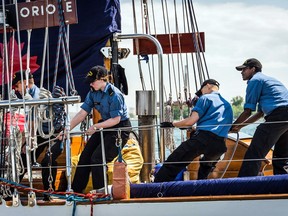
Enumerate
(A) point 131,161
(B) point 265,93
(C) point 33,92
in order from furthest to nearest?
(A) point 131,161, (C) point 33,92, (B) point 265,93

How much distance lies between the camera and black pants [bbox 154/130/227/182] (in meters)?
6.70

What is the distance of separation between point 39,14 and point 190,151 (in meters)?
2.09

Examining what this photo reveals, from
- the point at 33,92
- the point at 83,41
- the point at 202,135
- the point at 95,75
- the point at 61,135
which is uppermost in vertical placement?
the point at 83,41

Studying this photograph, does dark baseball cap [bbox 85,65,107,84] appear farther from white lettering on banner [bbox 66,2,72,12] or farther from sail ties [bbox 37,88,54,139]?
white lettering on banner [bbox 66,2,72,12]

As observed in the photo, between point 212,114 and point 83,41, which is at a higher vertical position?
point 83,41

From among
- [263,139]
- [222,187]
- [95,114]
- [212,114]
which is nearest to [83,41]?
[95,114]

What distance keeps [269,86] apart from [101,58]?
2.12m

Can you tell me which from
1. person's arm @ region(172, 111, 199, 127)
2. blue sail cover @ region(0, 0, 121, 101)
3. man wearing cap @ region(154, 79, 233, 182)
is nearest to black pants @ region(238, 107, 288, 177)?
man wearing cap @ region(154, 79, 233, 182)

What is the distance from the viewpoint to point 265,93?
6.86 m

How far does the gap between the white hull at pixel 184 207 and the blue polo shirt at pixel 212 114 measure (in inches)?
42.9

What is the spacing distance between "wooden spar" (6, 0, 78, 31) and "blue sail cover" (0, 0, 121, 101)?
43.9 inches

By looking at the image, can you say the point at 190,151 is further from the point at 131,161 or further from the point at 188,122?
the point at 131,161

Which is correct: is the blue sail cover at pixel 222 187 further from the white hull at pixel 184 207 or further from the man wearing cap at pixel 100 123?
the man wearing cap at pixel 100 123

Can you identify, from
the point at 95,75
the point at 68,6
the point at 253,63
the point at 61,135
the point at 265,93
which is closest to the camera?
the point at 61,135
